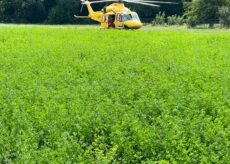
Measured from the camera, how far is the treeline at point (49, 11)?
69375 mm

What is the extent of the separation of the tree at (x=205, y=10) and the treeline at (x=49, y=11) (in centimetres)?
1444

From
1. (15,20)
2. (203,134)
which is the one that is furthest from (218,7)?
(203,134)

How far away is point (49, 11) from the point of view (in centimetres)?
7344

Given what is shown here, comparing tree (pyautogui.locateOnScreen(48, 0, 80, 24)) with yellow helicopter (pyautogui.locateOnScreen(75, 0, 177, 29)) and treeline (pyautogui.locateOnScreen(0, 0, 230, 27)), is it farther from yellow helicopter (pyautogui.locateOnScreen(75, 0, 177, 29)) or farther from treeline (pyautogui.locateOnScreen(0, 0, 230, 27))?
yellow helicopter (pyautogui.locateOnScreen(75, 0, 177, 29))

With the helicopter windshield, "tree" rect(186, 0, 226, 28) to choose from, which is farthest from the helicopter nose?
"tree" rect(186, 0, 226, 28)

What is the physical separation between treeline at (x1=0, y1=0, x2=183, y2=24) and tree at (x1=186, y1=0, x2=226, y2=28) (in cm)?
1444

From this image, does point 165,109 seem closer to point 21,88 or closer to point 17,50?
point 21,88

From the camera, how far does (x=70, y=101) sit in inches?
320

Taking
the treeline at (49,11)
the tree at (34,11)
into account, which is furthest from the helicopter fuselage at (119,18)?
the tree at (34,11)

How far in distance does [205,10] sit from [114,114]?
49.6 meters

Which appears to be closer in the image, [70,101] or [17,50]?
[70,101]

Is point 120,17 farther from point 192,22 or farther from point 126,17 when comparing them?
point 192,22

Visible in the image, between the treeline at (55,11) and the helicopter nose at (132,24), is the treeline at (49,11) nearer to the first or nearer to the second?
the treeline at (55,11)

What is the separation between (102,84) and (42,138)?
3.21 meters
